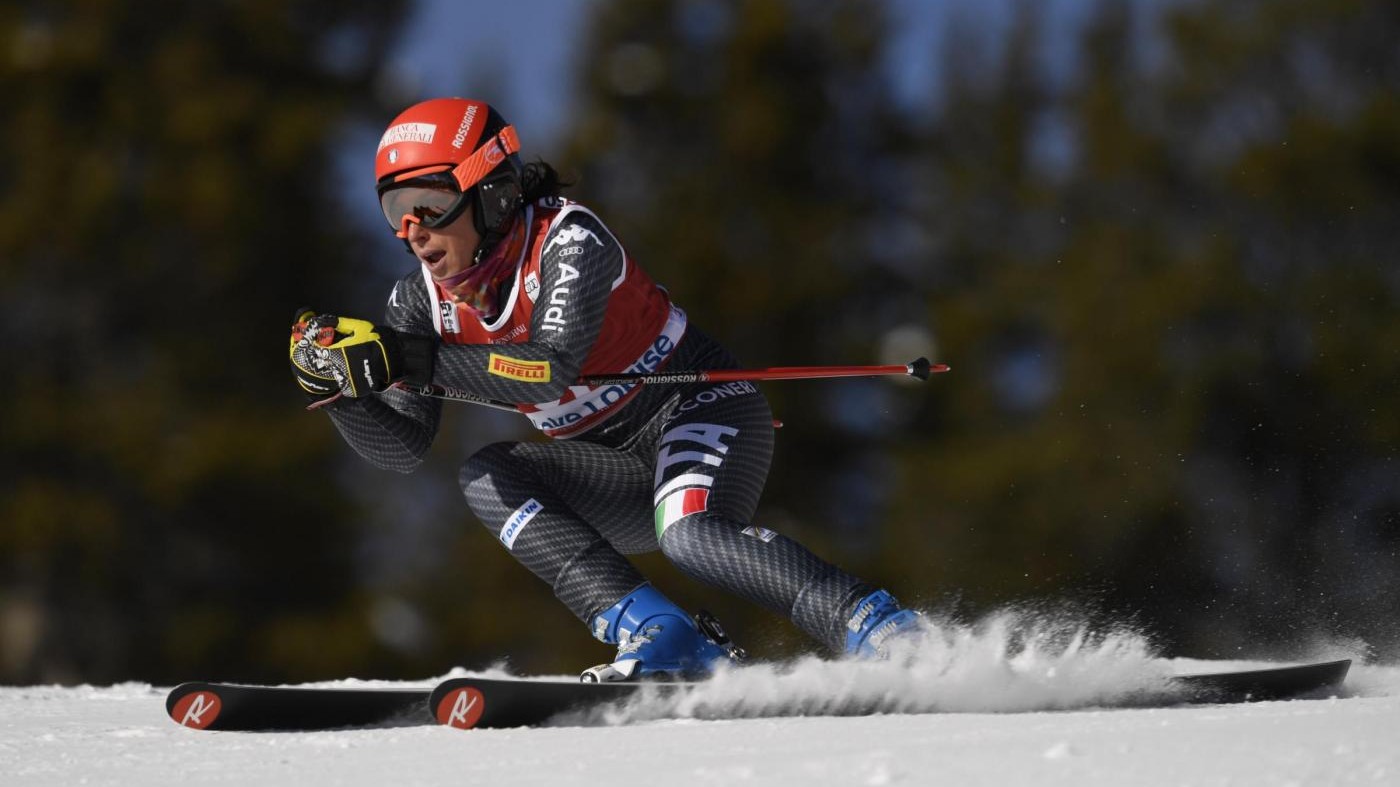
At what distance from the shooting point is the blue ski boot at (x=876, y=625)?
4.15m

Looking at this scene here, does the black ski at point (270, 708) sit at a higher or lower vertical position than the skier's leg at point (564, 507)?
lower

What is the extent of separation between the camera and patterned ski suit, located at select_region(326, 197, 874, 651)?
429 centimetres

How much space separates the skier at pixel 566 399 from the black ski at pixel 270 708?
0.59 m

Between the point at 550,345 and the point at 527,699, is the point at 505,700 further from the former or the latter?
the point at 550,345

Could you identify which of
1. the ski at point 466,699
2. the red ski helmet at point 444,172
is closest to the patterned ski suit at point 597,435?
the red ski helmet at point 444,172

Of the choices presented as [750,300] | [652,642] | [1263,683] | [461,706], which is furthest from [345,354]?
[750,300]

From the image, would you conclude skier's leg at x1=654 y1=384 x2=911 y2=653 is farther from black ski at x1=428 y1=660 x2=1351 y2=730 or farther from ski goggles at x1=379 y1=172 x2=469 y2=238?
ski goggles at x1=379 y1=172 x2=469 y2=238

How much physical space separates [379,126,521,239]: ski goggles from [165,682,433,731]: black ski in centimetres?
122

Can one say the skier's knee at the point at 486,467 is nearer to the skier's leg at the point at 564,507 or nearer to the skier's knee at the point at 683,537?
the skier's leg at the point at 564,507

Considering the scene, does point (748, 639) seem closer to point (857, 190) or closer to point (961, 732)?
point (857, 190)

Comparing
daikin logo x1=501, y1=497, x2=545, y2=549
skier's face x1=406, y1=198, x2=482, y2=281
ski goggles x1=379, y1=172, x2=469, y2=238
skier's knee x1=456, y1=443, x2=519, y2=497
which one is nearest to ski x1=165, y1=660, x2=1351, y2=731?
daikin logo x1=501, y1=497, x2=545, y2=549

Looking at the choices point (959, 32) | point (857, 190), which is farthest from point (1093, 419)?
point (959, 32)

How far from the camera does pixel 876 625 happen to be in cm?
418

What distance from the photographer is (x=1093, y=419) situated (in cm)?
1686
